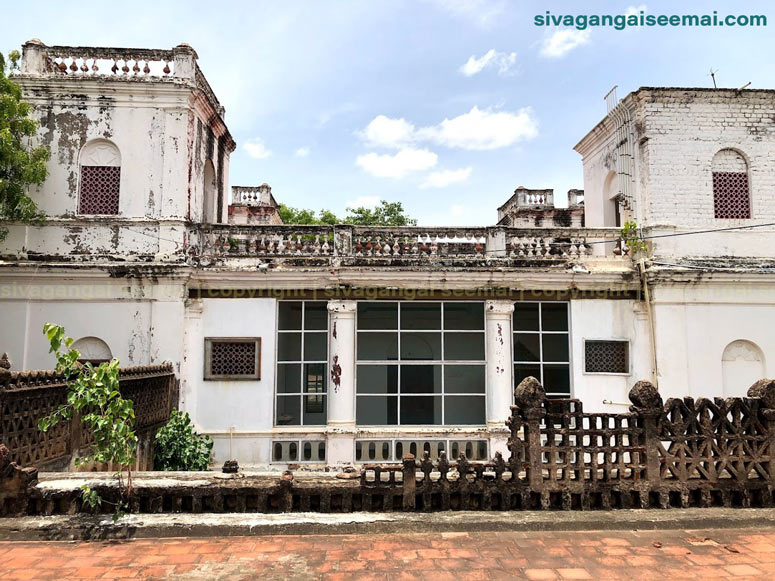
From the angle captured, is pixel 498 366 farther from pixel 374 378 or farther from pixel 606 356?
pixel 374 378

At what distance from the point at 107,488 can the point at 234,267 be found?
19.3 feet

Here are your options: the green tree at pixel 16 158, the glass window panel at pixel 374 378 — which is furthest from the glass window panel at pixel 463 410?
the green tree at pixel 16 158

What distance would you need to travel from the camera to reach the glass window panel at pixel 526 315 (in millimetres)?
10727

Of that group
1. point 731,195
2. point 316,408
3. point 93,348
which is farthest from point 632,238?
point 93,348

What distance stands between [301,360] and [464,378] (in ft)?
19.1

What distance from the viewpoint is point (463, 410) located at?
13.9 m

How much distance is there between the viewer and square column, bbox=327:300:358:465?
9.56 m

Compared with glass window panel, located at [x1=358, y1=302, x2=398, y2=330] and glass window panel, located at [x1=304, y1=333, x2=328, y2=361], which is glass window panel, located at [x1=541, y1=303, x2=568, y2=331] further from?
glass window panel, located at [x1=304, y1=333, x2=328, y2=361]

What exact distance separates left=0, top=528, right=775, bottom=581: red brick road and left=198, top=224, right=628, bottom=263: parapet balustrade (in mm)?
6345

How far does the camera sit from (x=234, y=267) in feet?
32.1

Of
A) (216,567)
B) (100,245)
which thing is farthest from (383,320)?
(216,567)

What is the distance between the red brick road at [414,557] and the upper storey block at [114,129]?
694 centimetres

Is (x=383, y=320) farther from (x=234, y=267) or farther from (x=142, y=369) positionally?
(x=142, y=369)

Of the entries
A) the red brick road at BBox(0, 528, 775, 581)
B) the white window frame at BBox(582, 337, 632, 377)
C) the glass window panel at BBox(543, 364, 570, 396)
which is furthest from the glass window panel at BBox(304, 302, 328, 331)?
the red brick road at BBox(0, 528, 775, 581)
